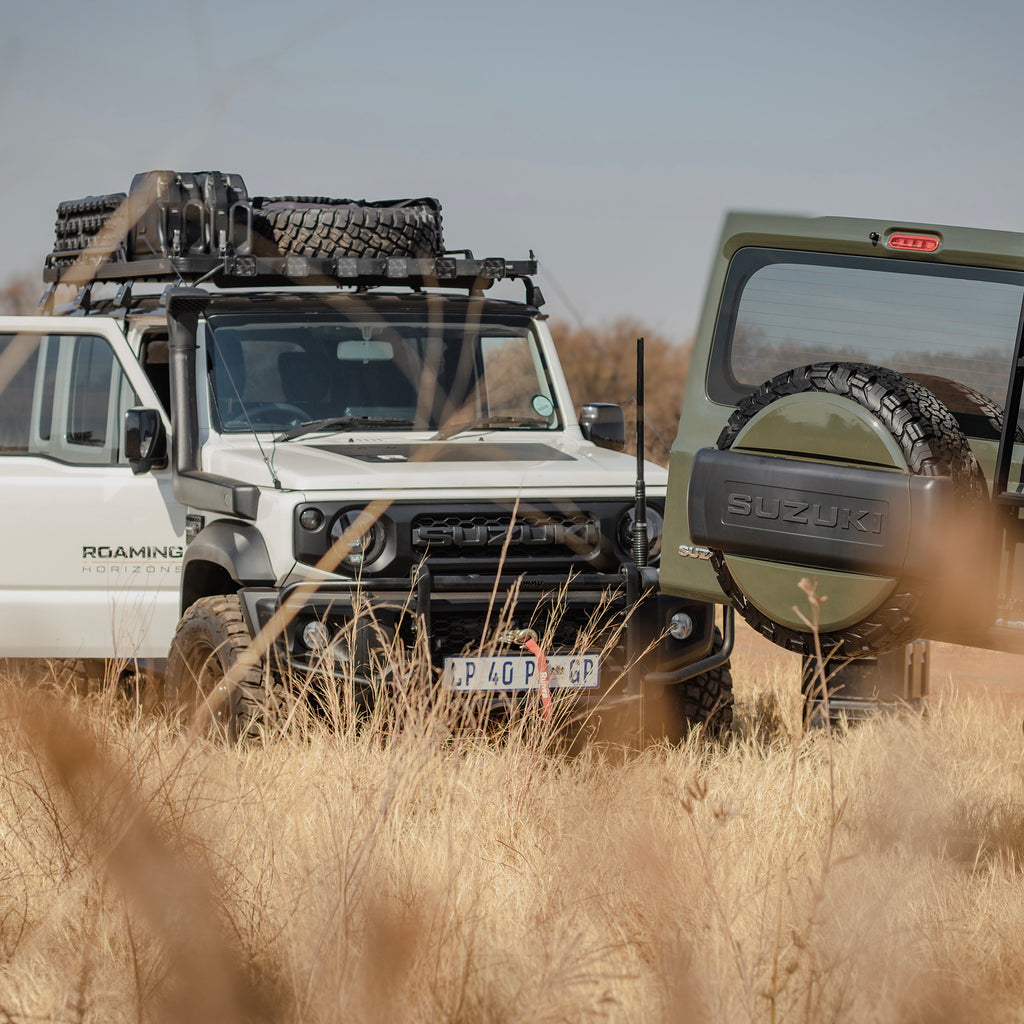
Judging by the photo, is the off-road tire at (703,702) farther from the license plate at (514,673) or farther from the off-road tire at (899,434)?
the off-road tire at (899,434)

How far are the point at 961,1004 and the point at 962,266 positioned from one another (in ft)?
5.90

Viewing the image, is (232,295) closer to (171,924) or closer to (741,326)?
(741,326)

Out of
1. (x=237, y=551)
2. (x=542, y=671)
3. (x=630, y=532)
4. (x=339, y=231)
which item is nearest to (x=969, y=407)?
(x=542, y=671)

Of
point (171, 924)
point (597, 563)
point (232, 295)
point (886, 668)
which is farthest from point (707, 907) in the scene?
point (232, 295)

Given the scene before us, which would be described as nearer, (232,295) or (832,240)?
(832,240)

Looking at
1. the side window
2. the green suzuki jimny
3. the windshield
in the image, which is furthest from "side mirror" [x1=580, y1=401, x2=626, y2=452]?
the green suzuki jimny

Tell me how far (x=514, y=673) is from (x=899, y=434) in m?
2.33

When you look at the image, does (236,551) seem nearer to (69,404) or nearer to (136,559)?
(136,559)

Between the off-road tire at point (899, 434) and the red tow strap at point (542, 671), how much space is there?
163 cm

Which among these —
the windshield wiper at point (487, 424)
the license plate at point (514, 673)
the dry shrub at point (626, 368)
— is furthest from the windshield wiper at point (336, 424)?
the dry shrub at point (626, 368)

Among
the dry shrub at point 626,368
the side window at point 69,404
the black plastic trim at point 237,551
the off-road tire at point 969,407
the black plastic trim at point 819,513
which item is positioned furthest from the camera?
the dry shrub at point 626,368

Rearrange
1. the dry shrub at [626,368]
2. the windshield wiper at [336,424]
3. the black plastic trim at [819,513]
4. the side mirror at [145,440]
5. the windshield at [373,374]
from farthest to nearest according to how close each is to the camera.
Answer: the dry shrub at [626,368]
the windshield at [373,374]
the windshield wiper at [336,424]
the side mirror at [145,440]
the black plastic trim at [819,513]

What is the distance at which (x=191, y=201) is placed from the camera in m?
6.61

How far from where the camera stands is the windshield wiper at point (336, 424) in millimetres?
6062
